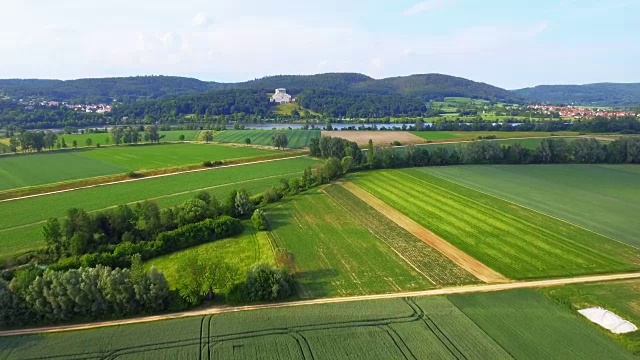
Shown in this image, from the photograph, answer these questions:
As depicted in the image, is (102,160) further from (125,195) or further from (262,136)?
(262,136)

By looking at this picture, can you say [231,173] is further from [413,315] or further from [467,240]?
[413,315]

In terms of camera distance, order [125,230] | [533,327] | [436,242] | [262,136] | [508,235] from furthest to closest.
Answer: [262,136] < [508,235] < [125,230] < [436,242] < [533,327]

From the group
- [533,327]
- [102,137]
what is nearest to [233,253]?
[533,327]

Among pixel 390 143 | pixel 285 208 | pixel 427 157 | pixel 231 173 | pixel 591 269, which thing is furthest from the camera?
pixel 390 143

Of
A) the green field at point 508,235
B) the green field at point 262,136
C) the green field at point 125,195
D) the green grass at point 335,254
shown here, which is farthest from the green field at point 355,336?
the green field at point 262,136

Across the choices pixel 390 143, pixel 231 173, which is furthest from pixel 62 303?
pixel 390 143

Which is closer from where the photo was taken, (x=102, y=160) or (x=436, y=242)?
(x=436, y=242)

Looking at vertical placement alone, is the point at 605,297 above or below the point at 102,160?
below
